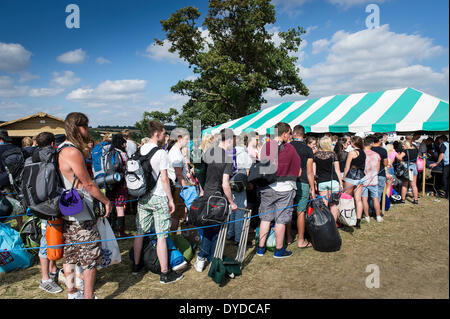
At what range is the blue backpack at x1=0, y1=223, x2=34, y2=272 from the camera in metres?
3.45

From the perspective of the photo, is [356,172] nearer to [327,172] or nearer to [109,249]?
[327,172]

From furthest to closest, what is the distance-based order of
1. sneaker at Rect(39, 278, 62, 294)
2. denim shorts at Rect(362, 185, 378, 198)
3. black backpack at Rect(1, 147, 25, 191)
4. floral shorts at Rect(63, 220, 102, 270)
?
denim shorts at Rect(362, 185, 378, 198), black backpack at Rect(1, 147, 25, 191), sneaker at Rect(39, 278, 62, 294), floral shorts at Rect(63, 220, 102, 270)

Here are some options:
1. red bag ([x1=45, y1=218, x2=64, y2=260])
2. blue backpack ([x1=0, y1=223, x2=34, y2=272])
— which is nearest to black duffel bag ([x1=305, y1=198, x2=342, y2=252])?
red bag ([x1=45, y1=218, x2=64, y2=260])

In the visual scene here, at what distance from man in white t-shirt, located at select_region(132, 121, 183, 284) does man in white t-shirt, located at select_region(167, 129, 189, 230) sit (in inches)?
34.3

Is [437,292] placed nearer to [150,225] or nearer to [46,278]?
[150,225]

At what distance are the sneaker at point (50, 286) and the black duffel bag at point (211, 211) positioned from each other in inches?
67.7

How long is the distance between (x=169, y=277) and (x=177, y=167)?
1.54 meters

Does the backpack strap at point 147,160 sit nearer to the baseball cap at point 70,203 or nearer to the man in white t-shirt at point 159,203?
the man in white t-shirt at point 159,203

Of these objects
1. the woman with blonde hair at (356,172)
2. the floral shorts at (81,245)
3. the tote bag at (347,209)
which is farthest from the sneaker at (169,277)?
the woman with blonde hair at (356,172)

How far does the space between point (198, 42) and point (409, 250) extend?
2105 cm

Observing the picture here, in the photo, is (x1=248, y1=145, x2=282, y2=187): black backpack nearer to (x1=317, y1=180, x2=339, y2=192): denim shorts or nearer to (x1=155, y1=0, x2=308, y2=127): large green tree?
(x1=317, y1=180, x2=339, y2=192): denim shorts

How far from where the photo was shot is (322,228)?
369 centimetres

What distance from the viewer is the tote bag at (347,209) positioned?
14.4 feet

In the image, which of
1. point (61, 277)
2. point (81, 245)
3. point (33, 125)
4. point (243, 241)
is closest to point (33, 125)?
point (33, 125)
